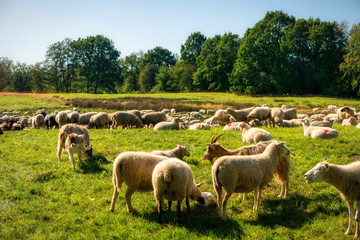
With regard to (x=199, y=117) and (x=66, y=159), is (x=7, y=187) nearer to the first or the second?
(x=66, y=159)

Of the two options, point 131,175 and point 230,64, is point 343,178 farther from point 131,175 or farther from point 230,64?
point 230,64

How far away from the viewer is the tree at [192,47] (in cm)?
8956

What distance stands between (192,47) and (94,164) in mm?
84967

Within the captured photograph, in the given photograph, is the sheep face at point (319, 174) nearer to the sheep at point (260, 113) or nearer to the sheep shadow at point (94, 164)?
the sheep shadow at point (94, 164)

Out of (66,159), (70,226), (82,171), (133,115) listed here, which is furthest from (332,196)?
(133,115)

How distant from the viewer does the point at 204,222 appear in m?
6.12

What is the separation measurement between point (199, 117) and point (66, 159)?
20.3m

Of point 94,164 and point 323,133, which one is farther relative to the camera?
point 323,133

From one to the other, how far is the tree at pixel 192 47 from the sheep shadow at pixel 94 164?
81.4 metres

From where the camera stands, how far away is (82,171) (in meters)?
9.62

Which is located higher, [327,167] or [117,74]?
[117,74]

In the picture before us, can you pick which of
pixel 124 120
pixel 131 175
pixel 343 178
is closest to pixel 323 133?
pixel 343 178

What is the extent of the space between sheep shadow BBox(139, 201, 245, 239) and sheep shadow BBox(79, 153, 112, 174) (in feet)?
12.7

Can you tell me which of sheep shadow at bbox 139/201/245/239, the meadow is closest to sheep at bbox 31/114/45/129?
the meadow
